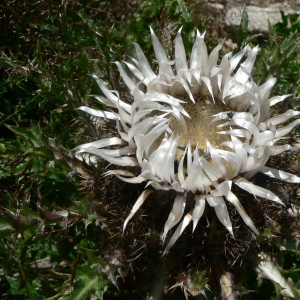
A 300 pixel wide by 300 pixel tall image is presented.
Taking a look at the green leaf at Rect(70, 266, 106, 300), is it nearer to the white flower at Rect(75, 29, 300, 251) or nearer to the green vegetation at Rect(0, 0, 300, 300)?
the green vegetation at Rect(0, 0, 300, 300)

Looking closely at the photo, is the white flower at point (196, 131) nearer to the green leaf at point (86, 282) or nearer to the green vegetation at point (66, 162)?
the green vegetation at point (66, 162)

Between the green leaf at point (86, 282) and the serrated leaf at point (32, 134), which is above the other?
the serrated leaf at point (32, 134)

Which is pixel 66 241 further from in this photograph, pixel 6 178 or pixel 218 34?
pixel 218 34

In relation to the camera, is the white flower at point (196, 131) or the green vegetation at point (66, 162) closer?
the white flower at point (196, 131)

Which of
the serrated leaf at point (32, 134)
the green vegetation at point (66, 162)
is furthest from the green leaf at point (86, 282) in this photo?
the serrated leaf at point (32, 134)

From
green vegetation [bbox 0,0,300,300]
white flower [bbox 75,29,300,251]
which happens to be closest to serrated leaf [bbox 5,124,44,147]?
green vegetation [bbox 0,0,300,300]
